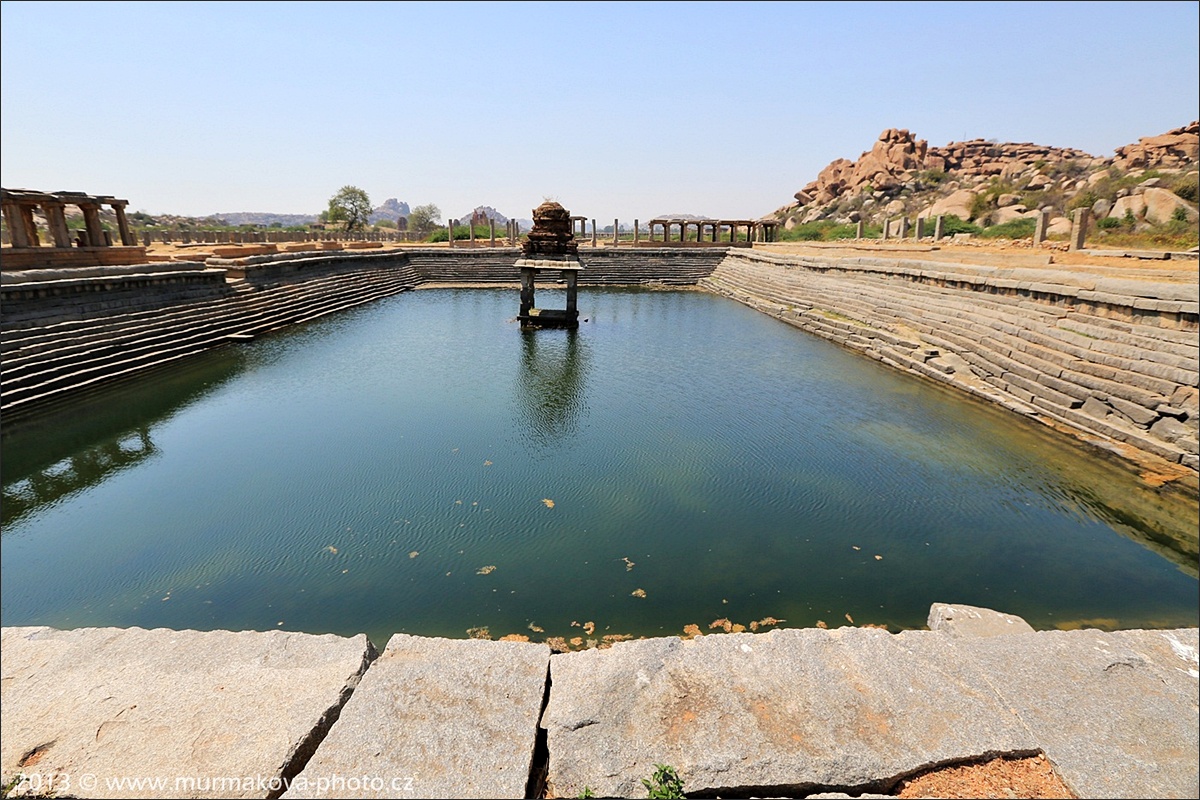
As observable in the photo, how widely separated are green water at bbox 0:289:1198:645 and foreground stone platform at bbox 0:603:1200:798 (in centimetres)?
154

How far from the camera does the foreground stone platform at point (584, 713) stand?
9.89 ft

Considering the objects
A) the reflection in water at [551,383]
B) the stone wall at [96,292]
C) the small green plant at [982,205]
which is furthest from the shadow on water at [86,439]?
the small green plant at [982,205]

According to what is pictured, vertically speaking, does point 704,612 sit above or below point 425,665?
below

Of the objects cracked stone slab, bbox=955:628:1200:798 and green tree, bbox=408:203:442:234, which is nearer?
cracked stone slab, bbox=955:628:1200:798

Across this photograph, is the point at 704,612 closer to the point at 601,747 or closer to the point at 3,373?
the point at 601,747

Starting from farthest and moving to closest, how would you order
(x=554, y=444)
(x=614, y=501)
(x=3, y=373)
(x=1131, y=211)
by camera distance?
(x=1131, y=211) < (x=3, y=373) < (x=554, y=444) < (x=614, y=501)

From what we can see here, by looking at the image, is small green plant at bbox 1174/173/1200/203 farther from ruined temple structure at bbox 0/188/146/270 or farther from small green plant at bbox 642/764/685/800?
ruined temple structure at bbox 0/188/146/270

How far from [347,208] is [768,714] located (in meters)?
68.0

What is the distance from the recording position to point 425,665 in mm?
3852

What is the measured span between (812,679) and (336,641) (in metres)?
3.53

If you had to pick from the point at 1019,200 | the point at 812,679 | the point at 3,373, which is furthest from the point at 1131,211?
the point at 3,373

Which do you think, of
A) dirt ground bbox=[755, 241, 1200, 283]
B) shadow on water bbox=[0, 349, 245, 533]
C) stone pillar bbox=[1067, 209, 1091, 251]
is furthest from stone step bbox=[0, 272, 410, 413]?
stone pillar bbox=[1067, 209, 1091, 251]

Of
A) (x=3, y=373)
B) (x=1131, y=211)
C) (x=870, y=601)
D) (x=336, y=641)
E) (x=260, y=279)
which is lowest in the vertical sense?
(x=870, y=601)

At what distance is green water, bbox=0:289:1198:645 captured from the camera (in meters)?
5.88
